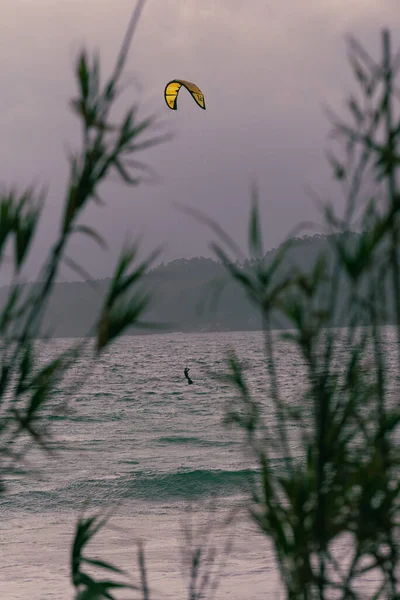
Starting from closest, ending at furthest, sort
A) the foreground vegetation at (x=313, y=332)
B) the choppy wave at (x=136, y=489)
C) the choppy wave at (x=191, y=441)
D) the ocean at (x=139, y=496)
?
1. the foreground vegetation at (x=313, y=332)
2. the ocean at (x=139, y=496)
3. the choppy wave at (x=136, y=489)
4. the choppy wave at (x=191, y=441)

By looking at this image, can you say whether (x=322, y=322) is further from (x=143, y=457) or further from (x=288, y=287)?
(x=143, y=457)

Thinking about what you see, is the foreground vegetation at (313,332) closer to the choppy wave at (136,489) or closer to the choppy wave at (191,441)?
the choppy wave at (136,489)

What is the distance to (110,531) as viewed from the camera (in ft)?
33.3

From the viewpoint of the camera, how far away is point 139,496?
555 inches

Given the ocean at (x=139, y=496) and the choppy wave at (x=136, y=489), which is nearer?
the ocean at (x=139, y=496)

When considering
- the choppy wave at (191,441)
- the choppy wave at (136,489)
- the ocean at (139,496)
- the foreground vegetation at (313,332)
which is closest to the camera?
the foreground vegetation at (313,332)

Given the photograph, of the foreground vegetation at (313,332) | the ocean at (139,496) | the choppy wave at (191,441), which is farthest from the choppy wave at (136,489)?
the foreground vegetation at (313,332)

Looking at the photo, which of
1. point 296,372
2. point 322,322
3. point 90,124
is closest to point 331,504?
point 322,322

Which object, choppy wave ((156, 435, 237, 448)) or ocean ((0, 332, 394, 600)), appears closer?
ocean ((0, 332, 394, 600))

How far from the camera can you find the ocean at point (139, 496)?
679 cm

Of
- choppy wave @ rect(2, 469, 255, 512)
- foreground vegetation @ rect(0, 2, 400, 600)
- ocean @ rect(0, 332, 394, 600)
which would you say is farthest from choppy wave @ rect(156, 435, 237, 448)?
foreground vegetation @ rect(0, 2, 400, 600)

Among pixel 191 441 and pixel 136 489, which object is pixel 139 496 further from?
pixel 191 441

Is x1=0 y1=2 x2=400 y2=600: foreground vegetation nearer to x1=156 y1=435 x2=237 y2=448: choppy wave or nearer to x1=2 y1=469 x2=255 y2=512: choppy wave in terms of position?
x1=2 y1=469 x2=255 y2=512: choppy wave

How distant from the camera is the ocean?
267 inches
